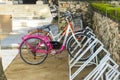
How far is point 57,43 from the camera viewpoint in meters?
11.9

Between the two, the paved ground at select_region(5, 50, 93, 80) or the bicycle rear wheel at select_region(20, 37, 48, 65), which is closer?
the paved ground at select_region(5, 50, 93, 80)

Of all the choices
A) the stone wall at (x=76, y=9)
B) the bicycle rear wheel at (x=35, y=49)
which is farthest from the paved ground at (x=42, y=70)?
the stone wall at (x=76, y=9)

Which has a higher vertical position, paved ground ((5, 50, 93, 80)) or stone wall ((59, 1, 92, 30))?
stone wall ((59, 1, 92, 30))

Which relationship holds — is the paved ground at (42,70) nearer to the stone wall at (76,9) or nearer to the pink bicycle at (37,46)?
the pink bicycle at (37,46)

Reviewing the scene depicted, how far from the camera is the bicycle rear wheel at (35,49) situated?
35.6 feet

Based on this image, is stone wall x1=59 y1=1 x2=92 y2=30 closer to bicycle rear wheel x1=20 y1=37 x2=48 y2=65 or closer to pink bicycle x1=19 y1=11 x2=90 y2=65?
pink bicycle x1=19 y1=11 x2=90 y2=65

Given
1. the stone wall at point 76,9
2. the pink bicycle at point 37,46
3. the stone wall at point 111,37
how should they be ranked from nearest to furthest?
the stone wall at point 111,37
the pink bicycle at point 37,46
the stone wall at point 76,9

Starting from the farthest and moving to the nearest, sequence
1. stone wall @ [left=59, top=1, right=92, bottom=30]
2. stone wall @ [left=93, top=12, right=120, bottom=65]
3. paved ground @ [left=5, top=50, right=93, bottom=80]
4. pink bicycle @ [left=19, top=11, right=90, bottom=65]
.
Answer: stone wall @ [left=59, top=1, right=92, bottom=30] < pink bicycle @ [left=19, top=11, right=90, bottom=65] < paved ground @ [left=5, top=50, right=93, bottom=80] < stone wall @ [left=93, top=12, right=120, bottom=65]

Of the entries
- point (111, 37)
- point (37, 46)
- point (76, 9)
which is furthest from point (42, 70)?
point (76, 9)

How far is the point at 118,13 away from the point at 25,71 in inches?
135

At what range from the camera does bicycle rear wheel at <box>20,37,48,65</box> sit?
10.8 m

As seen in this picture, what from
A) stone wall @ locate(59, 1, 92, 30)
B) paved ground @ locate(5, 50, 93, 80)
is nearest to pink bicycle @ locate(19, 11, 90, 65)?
paved ground @ locate(5, 50, 93, 80)

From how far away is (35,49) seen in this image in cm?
1097

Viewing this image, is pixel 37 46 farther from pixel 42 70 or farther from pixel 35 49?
pixel 42 70
